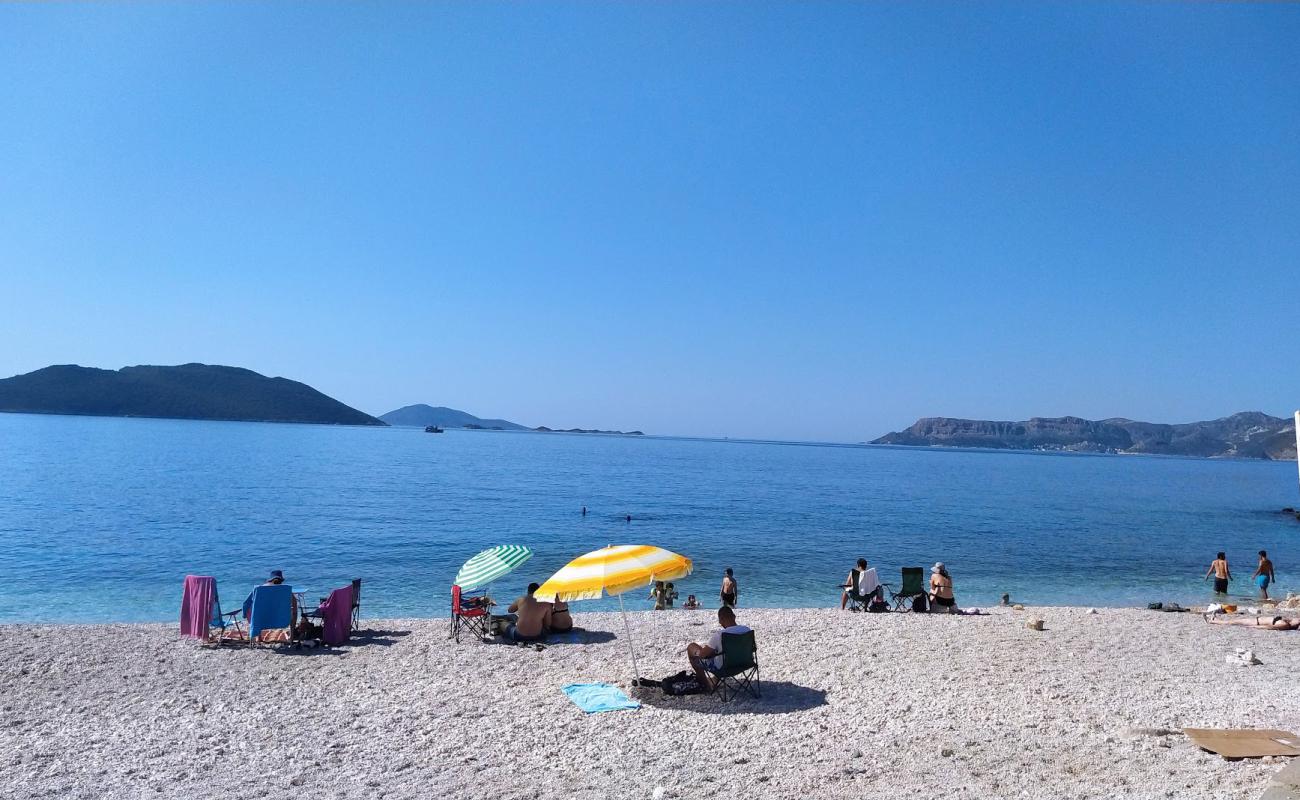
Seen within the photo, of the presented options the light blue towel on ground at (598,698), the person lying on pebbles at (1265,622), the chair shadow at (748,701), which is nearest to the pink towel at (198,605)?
the light blue towel on ground at (598,698)

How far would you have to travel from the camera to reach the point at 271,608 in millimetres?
12477

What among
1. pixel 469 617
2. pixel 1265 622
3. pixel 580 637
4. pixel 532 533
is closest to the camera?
pixel 580 637

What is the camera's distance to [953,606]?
17.2 m

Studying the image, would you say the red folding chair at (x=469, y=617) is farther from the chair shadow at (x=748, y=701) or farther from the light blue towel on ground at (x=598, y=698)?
the chair shadow at (x=748, y=701)

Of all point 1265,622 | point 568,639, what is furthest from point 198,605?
point 1265,622

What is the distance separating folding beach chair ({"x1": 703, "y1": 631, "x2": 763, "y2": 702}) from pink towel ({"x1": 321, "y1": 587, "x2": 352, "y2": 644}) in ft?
22.4

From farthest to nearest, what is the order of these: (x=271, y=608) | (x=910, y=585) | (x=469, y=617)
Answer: (x=910, y=585), (x=469, y=617), (x=271, y=608)

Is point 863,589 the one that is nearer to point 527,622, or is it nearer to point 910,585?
point 910,585

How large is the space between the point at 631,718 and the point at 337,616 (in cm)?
654

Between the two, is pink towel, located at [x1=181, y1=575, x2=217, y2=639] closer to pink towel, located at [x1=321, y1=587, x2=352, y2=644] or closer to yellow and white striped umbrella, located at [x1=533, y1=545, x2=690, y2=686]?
pink towel, located at [x1=321, y1=587, x2=352, y2=644]

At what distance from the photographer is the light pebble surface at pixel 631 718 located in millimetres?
6957

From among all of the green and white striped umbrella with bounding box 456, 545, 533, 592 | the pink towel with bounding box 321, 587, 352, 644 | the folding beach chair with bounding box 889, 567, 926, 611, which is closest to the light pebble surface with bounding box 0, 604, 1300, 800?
the pink towel with bounding box 321, 587, 352, 644

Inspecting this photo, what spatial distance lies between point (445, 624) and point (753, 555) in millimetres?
17868

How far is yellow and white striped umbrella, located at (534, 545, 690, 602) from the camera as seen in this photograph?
9523 millimetres
